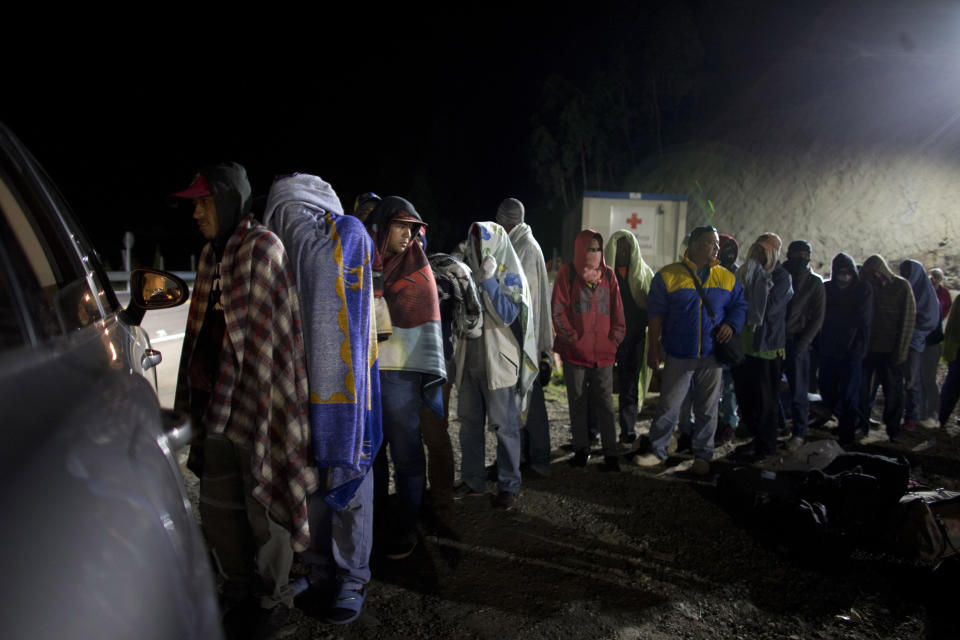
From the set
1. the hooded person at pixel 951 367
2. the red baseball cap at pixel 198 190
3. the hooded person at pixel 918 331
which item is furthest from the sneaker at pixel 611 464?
the hooded person at pixel 951 367

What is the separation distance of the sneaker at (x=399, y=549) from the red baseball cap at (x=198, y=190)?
6.73 feet

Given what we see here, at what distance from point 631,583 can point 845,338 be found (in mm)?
3890

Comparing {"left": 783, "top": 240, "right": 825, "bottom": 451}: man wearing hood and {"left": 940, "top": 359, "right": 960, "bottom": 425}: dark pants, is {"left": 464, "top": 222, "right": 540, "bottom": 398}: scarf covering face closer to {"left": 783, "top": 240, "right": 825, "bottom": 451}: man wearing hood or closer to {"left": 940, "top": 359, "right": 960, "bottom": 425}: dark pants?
{"left": 783, "top": 240, "right": 825, "bottom": 451}: man wearing hood

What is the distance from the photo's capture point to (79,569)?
0.59 m

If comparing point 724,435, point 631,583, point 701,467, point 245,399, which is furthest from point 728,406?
point 245,399

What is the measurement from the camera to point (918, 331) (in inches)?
231

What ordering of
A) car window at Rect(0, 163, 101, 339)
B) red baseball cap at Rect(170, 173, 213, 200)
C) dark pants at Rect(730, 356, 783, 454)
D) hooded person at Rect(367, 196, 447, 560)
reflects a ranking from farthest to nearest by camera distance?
dark pants at Rect(730, 356, 783, 454) < hooded person at Rect(367, 196, 447, 560) < red baseball cap at Rect(170, 173, 213, 200) < car window at Rect(0, 163, 101, 339)

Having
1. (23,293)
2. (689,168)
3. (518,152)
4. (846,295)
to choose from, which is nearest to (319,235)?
(23,293)

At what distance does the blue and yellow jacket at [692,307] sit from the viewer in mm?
4375

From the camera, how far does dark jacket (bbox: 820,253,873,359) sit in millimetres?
5273

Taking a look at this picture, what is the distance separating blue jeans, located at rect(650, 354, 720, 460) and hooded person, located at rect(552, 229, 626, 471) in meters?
0.46

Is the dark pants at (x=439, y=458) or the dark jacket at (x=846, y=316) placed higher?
the dark jacket at (x=846, y=316)

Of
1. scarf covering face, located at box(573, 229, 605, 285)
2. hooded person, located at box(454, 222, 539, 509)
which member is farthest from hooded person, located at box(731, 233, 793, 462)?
hooded person, located at box(454, 222, 539, 509)

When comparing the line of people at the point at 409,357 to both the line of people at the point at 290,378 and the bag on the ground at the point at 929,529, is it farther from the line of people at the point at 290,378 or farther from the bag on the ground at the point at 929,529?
the bag on the ground at the point at 929,529
